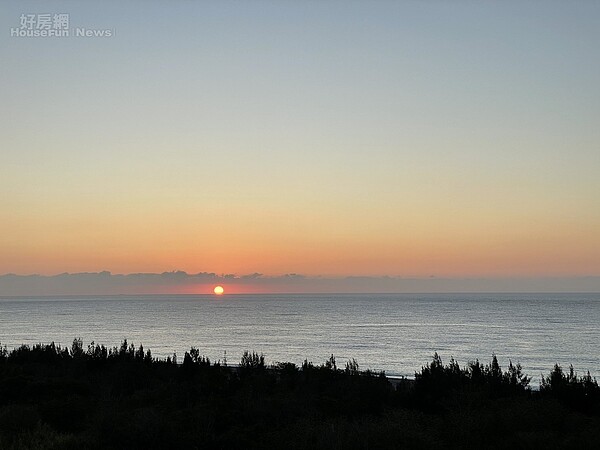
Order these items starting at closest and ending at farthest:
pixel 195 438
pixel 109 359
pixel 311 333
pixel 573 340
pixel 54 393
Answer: pixel 195 438, pixel 54 393, pixel 109 359, pixel 573 340, pixel 311 333

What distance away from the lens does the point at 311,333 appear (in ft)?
275

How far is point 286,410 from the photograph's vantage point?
15.4 metres

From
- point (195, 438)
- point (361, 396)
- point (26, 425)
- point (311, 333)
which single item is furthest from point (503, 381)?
point (311, 333)

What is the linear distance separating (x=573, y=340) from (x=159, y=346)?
41.7 m

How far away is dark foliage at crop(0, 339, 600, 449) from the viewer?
42.3 ft

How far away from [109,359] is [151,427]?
1286 cm

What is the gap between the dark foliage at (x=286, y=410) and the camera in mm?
12898

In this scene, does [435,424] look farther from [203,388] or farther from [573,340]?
[573,340]

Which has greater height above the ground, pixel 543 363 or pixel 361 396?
pixel 361 396

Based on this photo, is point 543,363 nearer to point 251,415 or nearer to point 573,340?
point 573,340

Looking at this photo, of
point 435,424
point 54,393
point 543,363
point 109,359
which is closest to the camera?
point 435,424

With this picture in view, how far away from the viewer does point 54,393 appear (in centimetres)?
1852

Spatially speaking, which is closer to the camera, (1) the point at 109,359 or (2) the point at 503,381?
(2) the point at 503,381

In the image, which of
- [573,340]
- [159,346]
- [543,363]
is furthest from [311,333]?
[543,363]
